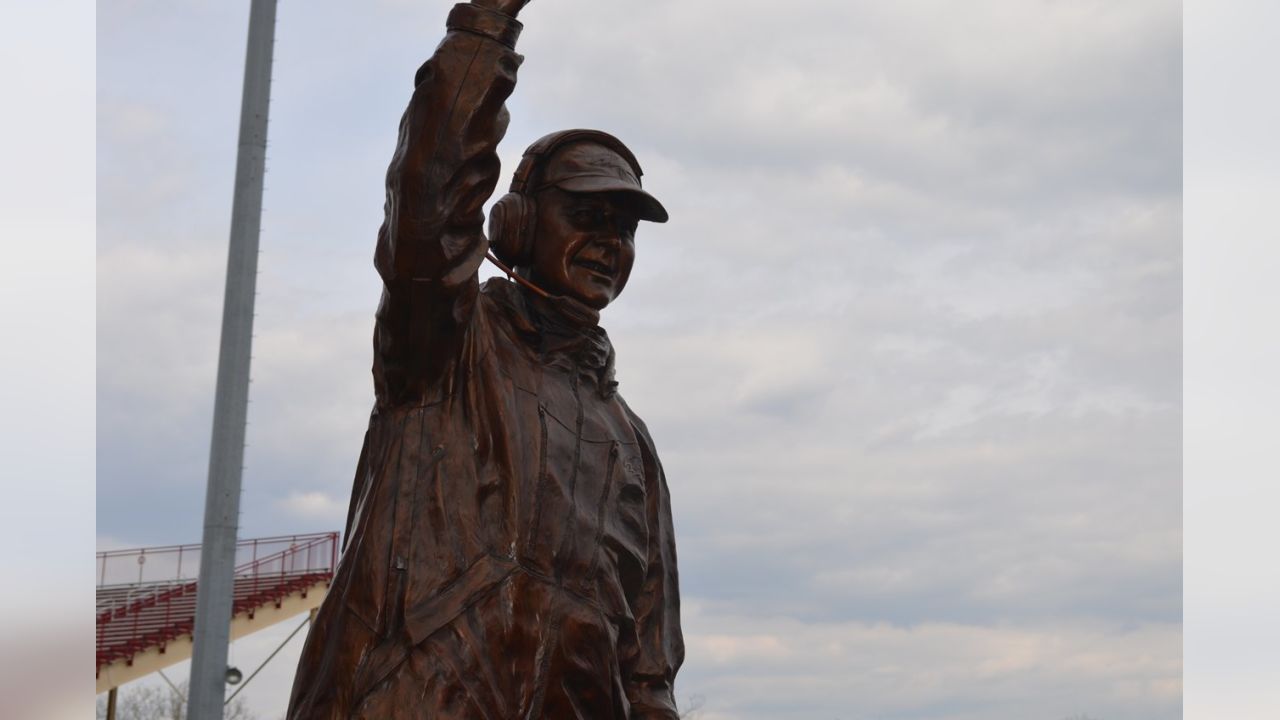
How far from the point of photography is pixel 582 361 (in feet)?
14.7

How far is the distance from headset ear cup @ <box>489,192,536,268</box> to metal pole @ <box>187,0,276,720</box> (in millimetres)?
7270

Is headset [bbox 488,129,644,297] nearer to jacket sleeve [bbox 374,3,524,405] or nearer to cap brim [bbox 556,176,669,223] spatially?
cap brim [bbox 556,176,669,223]

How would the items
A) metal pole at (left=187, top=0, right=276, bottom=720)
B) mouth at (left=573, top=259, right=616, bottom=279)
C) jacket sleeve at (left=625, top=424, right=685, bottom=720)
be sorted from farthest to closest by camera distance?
metal pole at (left=187, top=0, right=276, bottom=720), mouth at (left=573, top=259, right=616, bottom=279), jacket sleeve at (left=625, top=424, right=685, bottom=720)

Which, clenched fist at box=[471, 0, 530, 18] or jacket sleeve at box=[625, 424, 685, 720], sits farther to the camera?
jacket sleeve at box=[625, 424, 685, 720]

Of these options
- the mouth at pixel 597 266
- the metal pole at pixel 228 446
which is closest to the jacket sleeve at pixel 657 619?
the mouth at pixel 597 266

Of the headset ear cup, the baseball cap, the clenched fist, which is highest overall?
the clenched fist

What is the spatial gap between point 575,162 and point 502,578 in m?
1.26

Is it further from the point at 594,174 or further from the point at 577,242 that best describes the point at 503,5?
the point at 577,242

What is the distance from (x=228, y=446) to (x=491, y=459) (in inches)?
298

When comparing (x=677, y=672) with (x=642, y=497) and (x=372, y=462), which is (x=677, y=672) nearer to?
(x=642, y=497)

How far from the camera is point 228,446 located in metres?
11.2

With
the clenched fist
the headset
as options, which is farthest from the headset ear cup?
the clenched fist

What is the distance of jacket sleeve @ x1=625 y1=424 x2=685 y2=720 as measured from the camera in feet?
14.3

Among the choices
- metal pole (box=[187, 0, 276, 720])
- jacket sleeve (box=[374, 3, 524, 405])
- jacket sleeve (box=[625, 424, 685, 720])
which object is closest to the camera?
jacket sleeve (box=[374, 3, 524, 405])
